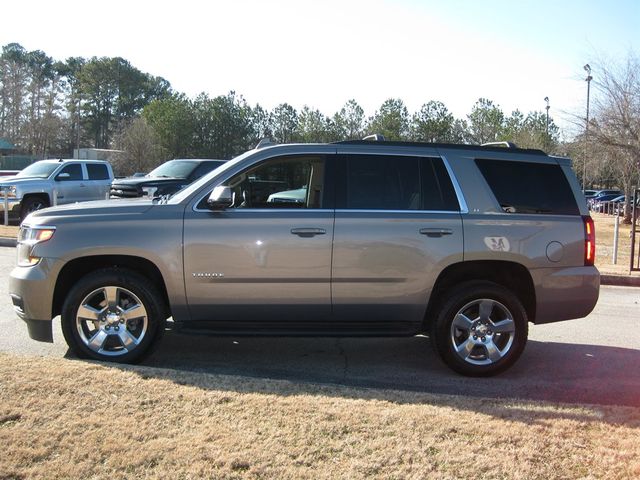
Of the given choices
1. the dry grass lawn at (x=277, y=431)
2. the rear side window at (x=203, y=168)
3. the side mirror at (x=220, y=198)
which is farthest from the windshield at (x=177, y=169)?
the dry grass lawn at (x=277, y=431)

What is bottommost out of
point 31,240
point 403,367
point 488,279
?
point 403,367

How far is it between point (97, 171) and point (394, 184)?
49.2 feet

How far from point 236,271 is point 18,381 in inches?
70.9

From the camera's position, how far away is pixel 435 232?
5.12m

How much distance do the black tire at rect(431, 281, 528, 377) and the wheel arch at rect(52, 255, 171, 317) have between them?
96.3 inches

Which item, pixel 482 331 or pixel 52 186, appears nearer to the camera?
pixel 482 331

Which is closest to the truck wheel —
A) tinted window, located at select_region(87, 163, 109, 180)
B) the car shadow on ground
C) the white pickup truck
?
the white pickup truck

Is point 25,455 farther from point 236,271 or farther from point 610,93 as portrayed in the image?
point 610,93

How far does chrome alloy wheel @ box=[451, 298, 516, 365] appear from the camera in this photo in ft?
17.1

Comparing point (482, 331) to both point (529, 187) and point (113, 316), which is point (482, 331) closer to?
point (529, 187)

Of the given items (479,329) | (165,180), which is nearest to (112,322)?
(479,329)

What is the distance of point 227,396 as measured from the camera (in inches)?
164

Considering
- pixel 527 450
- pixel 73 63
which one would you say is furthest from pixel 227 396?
pixel 73 63

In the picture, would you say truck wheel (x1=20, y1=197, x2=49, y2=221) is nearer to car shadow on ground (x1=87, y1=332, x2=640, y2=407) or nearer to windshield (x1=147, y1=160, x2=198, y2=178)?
windshield (x1=147, y1=160, x2=198, y2=178)
